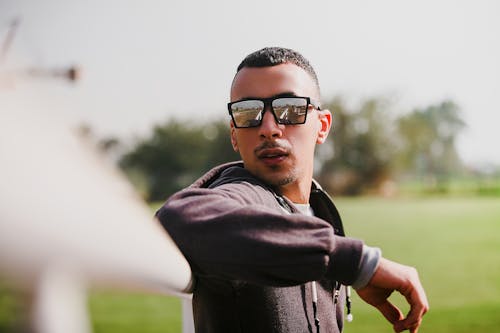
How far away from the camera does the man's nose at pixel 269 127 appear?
1149 mm

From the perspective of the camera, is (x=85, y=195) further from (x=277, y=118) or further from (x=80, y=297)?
(x=277, y=118)

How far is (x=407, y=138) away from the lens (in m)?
35.2

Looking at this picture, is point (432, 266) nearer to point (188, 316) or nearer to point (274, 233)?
point (188, 316)

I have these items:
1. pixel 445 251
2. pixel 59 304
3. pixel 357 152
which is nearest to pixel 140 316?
pixel 59 304

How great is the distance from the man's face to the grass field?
377mm

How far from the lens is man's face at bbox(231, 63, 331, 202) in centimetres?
117

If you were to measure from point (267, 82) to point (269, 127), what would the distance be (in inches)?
4.1

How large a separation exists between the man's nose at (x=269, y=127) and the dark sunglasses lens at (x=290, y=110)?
0.04ft

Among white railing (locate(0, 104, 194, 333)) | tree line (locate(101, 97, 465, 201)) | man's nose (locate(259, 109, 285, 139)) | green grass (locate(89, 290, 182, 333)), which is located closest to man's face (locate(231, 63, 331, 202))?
man's nose (locate(259, 109, 285, 139))

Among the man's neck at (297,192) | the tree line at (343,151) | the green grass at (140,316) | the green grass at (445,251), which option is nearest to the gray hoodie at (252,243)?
the man's neck at (297,192)

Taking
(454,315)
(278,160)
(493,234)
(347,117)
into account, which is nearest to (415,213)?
(493,234)

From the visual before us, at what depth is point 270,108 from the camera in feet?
3.76

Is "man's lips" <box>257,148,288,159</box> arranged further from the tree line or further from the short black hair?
the tree line

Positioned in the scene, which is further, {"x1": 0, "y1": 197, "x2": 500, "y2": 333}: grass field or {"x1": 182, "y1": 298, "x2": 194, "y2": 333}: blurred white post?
{"x1": 0, "y1": 197, "x2": 500, "y2": 333}: grass field
